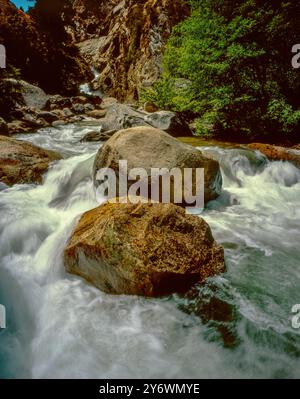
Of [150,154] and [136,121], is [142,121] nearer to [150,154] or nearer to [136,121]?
[136,121]

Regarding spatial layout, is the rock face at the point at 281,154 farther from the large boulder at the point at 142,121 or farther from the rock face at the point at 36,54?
the rock face at the point at 36,54

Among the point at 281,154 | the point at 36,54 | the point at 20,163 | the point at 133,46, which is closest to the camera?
the point at 20,163

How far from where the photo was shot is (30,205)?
5707mm

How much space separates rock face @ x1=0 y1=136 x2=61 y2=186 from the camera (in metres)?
6.52

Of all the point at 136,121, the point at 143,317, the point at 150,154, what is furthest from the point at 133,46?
the point at 143,317

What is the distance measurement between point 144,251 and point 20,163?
4.73m

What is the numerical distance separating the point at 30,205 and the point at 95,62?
32582 mm

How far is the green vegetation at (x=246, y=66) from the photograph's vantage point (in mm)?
9164

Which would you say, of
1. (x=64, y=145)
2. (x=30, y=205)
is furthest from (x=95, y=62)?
(x=30, y=205)

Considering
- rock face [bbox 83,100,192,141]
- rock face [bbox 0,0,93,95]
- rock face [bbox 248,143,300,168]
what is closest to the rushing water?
rock face [bbox 248,143,300,168]

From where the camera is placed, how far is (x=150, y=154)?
207 inches

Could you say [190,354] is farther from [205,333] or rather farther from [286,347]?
[286,347]

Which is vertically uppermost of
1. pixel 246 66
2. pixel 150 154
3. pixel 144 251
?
pixel 246 66

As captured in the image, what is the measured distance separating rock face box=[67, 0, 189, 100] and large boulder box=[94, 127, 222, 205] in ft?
51.4
